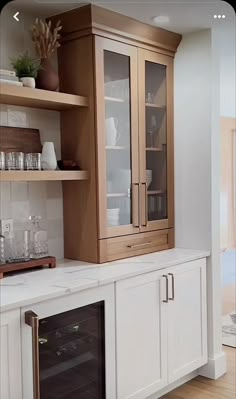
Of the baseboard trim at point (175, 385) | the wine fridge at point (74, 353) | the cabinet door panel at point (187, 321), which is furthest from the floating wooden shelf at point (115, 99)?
the baseboard trim at point (175, 385)

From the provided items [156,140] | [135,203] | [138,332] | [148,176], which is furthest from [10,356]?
[156,140]

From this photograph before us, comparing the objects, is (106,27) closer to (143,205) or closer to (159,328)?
(143,205)

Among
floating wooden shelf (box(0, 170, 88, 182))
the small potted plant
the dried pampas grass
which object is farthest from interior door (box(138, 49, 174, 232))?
the small potted plant

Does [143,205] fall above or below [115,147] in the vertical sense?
below

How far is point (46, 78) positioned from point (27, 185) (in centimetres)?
61

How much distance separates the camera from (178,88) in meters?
3.20

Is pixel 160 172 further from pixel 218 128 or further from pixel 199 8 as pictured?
pixel 199 8

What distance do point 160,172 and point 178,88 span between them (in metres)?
0.60

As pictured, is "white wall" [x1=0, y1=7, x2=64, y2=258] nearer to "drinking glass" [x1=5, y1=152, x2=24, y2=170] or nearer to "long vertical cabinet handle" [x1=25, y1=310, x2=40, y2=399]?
"drinking glass" [x1=5, y1=152, x2=24, y2=170]

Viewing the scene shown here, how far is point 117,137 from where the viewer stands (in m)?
2.84

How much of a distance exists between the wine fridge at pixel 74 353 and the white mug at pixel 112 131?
0.96 metres

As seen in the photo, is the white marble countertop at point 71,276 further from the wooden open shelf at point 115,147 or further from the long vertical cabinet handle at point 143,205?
the wooden open shelf at point 115,147

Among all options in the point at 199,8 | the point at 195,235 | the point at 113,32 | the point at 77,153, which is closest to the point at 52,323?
the point at 77,153

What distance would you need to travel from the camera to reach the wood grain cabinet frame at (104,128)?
265cm
